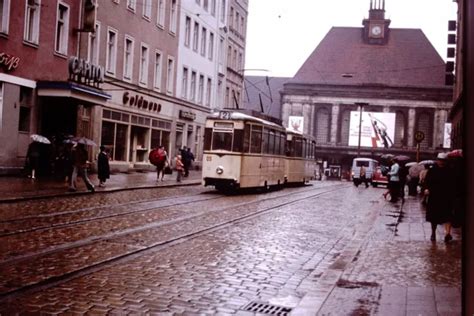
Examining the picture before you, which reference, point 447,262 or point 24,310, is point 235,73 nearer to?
point 447,262

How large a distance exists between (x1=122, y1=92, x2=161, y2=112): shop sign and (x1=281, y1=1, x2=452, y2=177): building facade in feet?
149

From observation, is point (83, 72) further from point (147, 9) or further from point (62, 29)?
point (147, 9)

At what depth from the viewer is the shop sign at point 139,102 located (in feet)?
128

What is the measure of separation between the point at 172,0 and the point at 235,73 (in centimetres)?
1893

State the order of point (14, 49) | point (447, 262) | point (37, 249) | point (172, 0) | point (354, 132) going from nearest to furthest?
point (37, 249) < point (447, 262) < point (14, 49) < point (172, 0) < point (354, 132)

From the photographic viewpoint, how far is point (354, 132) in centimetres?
8475

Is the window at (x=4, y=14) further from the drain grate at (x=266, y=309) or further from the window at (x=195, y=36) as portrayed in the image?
the window at (x=195, y=36)

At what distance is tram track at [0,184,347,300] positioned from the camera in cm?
802

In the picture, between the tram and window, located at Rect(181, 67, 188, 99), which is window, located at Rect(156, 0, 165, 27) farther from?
the tram

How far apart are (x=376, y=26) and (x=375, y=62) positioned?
6341mm

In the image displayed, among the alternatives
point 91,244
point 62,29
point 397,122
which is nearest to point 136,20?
point 62,29

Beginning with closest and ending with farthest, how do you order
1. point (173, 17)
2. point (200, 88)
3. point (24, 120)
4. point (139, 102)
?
1. point (24, 120)
2. point (139, 102)
3. point (173, 17)
4. point (200, 88)

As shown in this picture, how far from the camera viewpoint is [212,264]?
32.6 feet

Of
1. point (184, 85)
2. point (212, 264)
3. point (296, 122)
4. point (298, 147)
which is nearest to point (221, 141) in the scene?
point (298, 147)
